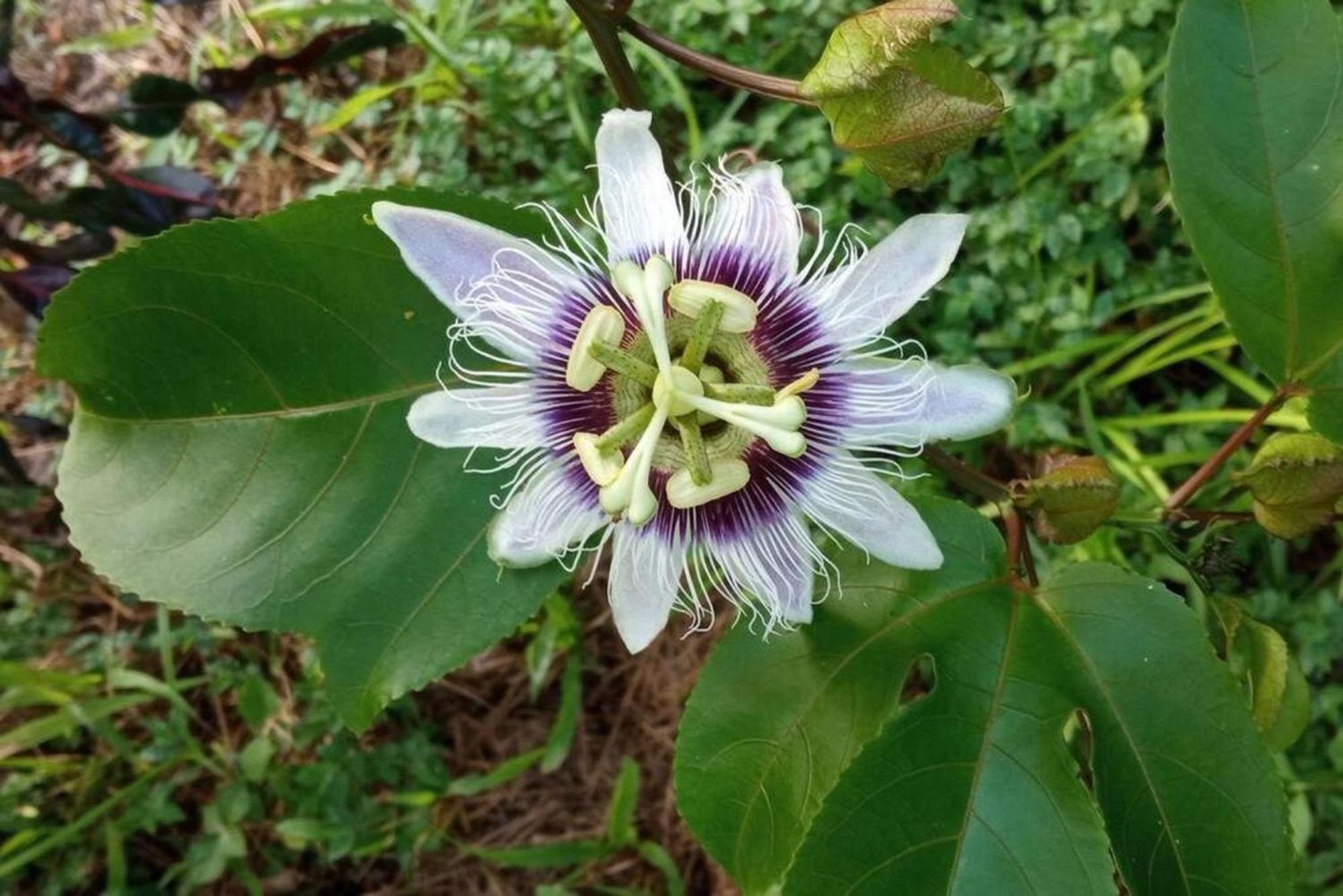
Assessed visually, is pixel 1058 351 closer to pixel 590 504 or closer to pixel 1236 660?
pixel 1236 660

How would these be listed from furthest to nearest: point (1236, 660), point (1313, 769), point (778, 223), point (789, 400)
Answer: point (1313, 769)
point (1236, 660)
point (778, 223)
point (789, 400)

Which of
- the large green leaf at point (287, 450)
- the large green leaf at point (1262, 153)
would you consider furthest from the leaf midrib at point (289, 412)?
the large green leaf at point (1262, 153)

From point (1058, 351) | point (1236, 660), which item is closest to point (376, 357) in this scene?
point (1236, 660)

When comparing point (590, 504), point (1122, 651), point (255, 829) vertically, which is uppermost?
point (590, 504)

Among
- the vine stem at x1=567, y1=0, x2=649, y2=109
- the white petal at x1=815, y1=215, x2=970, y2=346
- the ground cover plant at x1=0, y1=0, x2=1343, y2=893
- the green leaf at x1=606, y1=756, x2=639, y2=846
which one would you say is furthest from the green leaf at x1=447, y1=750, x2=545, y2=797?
the vine stem at x1=567, y1=0, x2=649, y2=109

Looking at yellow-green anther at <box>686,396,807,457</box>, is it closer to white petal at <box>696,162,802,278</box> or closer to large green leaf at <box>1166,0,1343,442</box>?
white petal at <box>696,162,802,278</box>

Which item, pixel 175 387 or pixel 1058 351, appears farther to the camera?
pixel 1058 351

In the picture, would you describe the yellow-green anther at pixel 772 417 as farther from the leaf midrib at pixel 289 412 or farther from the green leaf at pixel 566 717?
the green leaf at pixel 566 717

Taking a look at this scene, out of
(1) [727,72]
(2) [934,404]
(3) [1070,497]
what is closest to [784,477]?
(2) [934,404]
